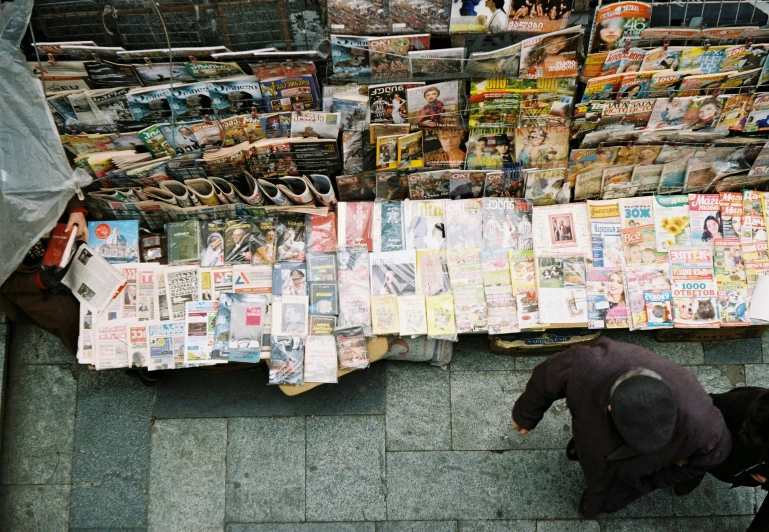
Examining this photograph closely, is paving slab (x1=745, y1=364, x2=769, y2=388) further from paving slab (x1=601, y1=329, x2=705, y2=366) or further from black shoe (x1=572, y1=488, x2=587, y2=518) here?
black shoe (x1=572, y1=488, x2=587, y2=518)

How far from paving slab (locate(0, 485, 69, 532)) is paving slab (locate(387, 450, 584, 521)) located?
2.04 meters

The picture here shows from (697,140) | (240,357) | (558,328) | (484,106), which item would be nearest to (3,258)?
(240,357)

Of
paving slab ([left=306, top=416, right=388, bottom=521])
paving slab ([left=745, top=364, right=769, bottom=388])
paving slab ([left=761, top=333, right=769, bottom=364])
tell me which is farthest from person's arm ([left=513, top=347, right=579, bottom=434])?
paving slab ([left=761, top=333, right=769, bottom=364])

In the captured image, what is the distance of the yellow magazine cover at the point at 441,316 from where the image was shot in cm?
334

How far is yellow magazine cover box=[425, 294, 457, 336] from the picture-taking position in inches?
131

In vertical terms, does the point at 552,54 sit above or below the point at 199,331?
above

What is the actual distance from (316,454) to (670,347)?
2.33 metres

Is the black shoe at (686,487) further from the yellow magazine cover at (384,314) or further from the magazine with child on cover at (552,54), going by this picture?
the magazine with child on cover at (552,54)

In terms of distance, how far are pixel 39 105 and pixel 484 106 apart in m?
2.30

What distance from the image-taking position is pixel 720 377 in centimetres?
363

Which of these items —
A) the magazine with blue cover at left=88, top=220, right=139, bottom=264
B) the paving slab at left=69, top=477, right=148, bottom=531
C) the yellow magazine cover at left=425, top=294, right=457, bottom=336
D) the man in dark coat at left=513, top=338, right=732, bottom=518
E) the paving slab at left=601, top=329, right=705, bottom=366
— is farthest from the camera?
the paving slab at left=601, top=329, right=705, bottom=366

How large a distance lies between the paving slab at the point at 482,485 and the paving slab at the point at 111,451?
5.16 ft

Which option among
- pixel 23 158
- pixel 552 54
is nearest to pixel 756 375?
pixel 552 54

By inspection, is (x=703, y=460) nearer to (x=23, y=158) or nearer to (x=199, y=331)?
(x=199, y=331)
